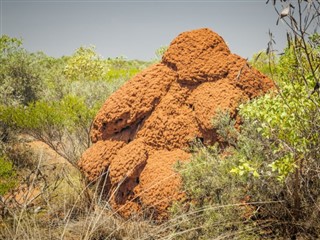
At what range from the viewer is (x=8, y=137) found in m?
8.99

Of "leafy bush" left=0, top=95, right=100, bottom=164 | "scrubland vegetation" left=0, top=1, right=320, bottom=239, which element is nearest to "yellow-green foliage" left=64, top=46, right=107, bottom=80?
"leafy bush" left=0, top=95, right=100, bottom=164

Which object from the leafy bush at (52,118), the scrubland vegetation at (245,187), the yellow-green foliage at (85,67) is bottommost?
the scrubland vegetation at (245,187)

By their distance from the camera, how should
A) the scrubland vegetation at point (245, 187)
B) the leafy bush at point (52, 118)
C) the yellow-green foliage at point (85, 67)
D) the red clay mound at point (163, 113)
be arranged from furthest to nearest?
the yellow-green foliage at point (85, 67) < the leafy bush at point (52, 118) < the red clay mound at point (163, 113) < the scrubland vegetation at point (245, 187)

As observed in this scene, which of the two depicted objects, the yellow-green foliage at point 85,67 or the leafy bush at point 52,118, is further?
the yellow-green foliage at point 85,67

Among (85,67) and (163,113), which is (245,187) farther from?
(85,67)

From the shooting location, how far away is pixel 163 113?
4.69m

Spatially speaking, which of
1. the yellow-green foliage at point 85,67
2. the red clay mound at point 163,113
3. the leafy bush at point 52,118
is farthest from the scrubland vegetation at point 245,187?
the yellow-green foliage at point 85,67

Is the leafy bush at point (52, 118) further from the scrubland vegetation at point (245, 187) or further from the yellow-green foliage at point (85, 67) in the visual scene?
the yellow-green foliage at point (85, 67)

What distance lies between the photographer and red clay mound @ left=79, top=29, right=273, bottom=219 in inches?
174

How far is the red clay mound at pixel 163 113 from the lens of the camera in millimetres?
4410

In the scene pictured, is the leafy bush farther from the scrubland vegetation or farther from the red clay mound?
the red clay mound

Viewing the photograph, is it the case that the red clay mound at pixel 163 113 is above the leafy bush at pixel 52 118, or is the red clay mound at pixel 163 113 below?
below

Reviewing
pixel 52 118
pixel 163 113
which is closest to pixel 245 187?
pixel 163 113

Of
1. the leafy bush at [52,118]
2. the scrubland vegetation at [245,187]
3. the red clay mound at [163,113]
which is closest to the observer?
the scrubland vegetation at [245,187]
